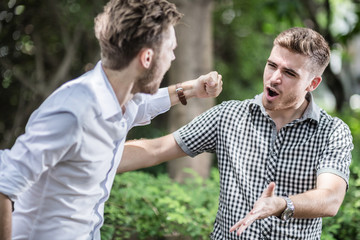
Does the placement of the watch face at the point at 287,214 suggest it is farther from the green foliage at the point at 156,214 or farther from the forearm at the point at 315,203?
the green foliage at the point at 156,214

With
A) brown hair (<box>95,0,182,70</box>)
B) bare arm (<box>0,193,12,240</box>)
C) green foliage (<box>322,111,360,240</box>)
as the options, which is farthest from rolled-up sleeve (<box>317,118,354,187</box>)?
bare arm (<box>0,193,12,240</box>)

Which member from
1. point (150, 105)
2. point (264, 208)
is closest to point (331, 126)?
point (264, 208)

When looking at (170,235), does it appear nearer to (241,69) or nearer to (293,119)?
(293,119)

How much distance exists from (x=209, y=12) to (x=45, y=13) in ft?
10.6

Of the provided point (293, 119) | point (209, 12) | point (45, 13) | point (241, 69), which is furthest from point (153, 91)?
point (241, 69)

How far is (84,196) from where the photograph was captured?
70.1 inches

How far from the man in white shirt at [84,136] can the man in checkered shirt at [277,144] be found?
72 centimetres

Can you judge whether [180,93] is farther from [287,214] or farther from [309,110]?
[287,214]

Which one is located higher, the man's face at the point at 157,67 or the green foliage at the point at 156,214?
the man's face at the point at 157,67

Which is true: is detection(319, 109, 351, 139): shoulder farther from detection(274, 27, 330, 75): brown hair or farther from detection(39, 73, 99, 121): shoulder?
detection(39, 73, 99, 121): shoulder

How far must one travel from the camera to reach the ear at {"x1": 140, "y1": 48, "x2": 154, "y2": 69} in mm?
1783

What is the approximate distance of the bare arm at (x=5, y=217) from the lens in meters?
1.59

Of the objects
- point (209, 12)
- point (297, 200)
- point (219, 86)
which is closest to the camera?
point (297, 200)

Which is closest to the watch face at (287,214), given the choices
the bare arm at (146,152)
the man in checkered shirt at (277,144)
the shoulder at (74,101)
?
the man in checkered shirt at (277,144)
